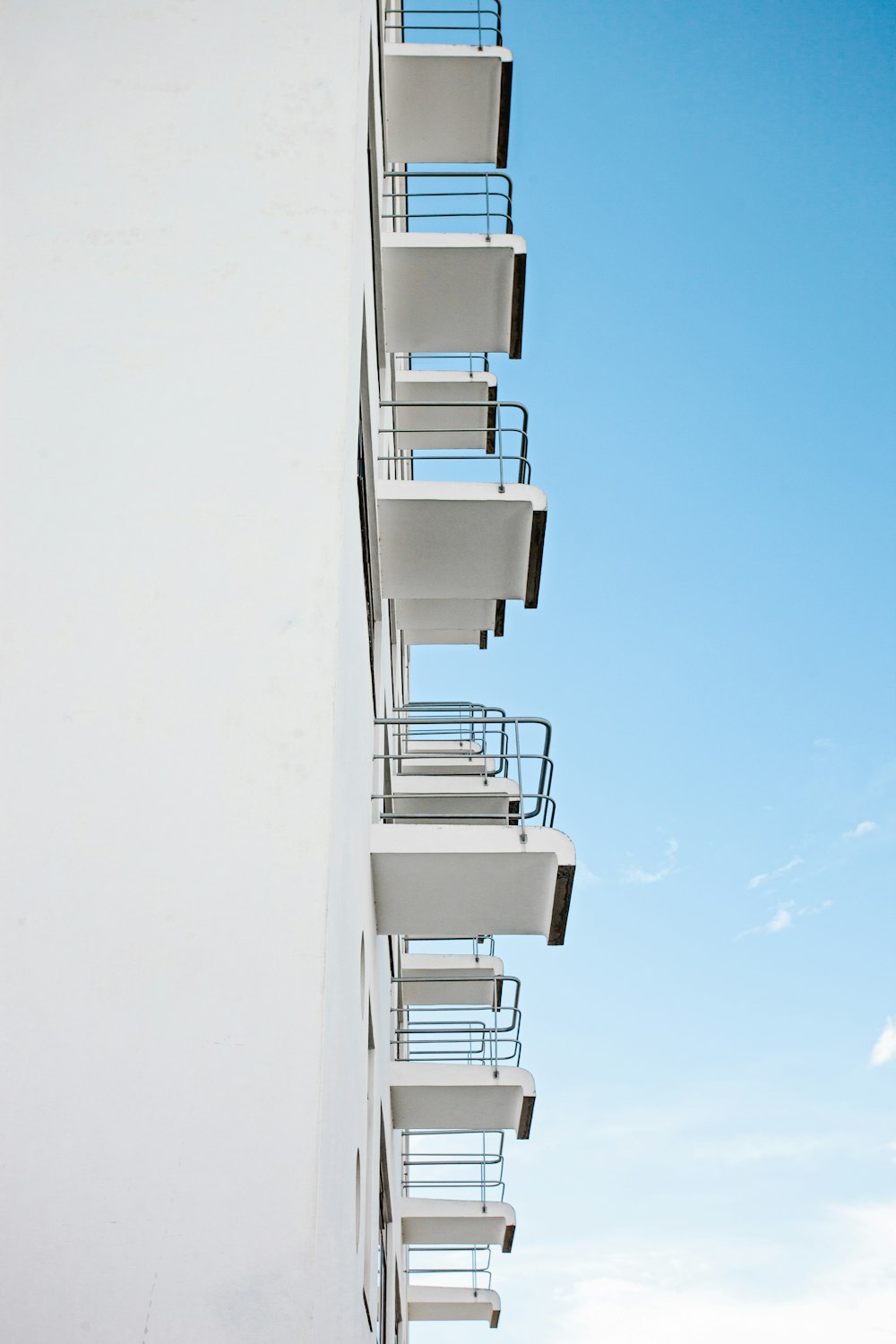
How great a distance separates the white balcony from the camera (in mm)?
10125

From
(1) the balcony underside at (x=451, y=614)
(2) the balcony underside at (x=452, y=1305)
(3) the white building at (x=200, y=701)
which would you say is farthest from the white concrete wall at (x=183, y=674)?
(2) the balcony underside at (x=452, y=1305)

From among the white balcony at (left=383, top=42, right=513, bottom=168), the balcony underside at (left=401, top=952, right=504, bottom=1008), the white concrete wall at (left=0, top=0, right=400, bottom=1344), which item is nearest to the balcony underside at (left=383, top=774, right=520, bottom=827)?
the balcony underside at (left=401, top=952, right=504, bottom=1008)

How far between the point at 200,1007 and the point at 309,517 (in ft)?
6.71

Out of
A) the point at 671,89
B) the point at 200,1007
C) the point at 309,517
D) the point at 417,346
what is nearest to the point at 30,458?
the point at 309,517

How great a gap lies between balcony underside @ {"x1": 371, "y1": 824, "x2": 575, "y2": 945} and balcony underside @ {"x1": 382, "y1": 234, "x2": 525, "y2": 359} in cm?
471

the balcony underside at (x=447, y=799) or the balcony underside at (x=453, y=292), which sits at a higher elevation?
the balcony underside at (x=453, y=292)

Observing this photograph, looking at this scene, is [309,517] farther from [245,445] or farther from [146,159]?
[146,159]

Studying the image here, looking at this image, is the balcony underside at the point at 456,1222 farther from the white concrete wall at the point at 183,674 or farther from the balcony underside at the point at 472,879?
the white concrete wall at the point at 183,674

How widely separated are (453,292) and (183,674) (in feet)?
19.5

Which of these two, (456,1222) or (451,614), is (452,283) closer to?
(451,614)

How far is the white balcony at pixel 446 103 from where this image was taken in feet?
33.2

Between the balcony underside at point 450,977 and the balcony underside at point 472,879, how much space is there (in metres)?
5.51

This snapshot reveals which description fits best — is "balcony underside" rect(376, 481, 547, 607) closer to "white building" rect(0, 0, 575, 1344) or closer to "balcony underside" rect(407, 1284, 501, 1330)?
"white building" rect(0, 0, 575, 1344)

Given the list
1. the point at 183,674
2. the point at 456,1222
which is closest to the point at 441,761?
the point at 456,1222
